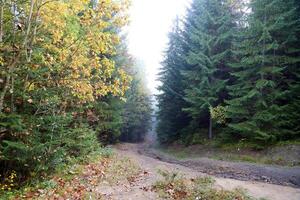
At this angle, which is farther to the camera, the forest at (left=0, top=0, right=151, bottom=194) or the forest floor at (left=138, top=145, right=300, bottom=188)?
the forest floor at (left=138, top=145, right=300, bottom=188)

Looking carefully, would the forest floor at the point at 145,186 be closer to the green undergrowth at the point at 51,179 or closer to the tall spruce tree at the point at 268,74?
the green undergrowth at the point at 51,179

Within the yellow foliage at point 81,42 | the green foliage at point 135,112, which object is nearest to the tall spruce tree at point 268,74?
the yellow foliage at point 81,42

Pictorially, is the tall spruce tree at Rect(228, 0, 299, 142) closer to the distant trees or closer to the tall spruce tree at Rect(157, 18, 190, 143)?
the distant trees

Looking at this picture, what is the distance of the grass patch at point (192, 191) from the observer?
8.92 metres

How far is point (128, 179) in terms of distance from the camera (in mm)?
11977

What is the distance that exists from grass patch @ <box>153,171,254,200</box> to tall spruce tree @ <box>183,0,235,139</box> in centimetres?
1261

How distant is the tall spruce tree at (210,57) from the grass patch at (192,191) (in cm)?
1261

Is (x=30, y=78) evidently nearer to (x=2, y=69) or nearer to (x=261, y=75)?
(x=2, y=69)

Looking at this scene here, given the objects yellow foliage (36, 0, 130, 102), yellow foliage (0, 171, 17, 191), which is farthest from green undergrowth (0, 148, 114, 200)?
yellow foliage (36, 0, 130, 102)

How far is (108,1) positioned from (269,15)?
1366cm

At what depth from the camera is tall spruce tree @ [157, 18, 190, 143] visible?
2873 centimetres

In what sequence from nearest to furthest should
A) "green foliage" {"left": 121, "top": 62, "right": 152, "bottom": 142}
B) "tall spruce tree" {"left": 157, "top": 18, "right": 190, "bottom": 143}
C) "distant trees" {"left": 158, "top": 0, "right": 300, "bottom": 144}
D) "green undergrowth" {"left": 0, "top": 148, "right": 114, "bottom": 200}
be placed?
"green undergrowth" {"left": 0, "top": 148, "right": 114, "bottom": 200} < "distant trees" {"left": 158, "top": 0, "right": 300, "bottom": 144} < "tall spruce tree" {"left": 157, "top": 18, "right": 190, "bottom": 143} < "green foliage" {"left": 121, "top": 62, "right": 152, "bottom": 142}

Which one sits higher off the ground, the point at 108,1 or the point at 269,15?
the point at 269,15

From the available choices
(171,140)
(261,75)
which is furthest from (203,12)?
(171,140)
